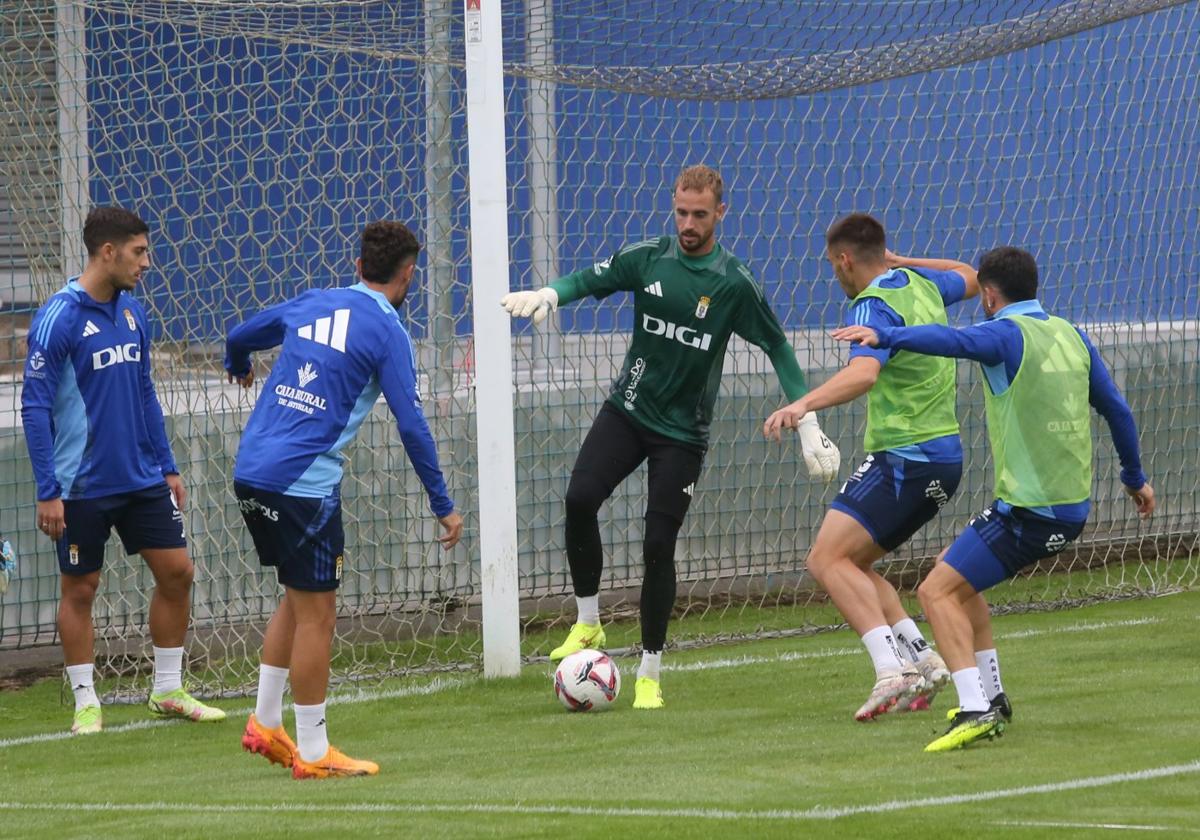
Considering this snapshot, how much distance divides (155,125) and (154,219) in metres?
0.73

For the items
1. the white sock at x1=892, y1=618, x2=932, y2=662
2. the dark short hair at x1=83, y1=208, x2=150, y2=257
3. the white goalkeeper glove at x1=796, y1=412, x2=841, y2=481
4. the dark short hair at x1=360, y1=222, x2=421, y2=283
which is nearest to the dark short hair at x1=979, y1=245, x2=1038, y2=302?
the white goalkeeper glove at x1=796, y1=412, x2=841, y2=481

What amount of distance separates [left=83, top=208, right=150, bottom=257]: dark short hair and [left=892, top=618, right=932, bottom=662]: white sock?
3530mm

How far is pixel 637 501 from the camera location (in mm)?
12109

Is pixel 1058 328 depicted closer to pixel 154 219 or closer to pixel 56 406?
pixel 56 406

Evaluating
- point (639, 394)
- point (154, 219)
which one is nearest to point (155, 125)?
point (154, 219)

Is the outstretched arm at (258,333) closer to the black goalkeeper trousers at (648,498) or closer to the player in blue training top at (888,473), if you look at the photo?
the black goalkeeper trousers at (648,498)

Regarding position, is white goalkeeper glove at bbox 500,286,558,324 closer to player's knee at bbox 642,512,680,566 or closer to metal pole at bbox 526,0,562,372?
player's knee at bbox 642,512,680,566

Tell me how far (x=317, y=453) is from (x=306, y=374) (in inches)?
10.8

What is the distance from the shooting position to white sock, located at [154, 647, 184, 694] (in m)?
8.48

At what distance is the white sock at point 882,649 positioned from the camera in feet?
24.7

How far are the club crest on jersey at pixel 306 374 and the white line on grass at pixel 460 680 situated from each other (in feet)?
7.84

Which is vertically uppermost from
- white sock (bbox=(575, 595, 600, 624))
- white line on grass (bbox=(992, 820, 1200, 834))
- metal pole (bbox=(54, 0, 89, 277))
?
metal pole (bbox=(54, 0, 89, 277))

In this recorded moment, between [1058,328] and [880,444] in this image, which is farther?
[880,444]

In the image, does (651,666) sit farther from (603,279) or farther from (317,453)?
(317,453)
